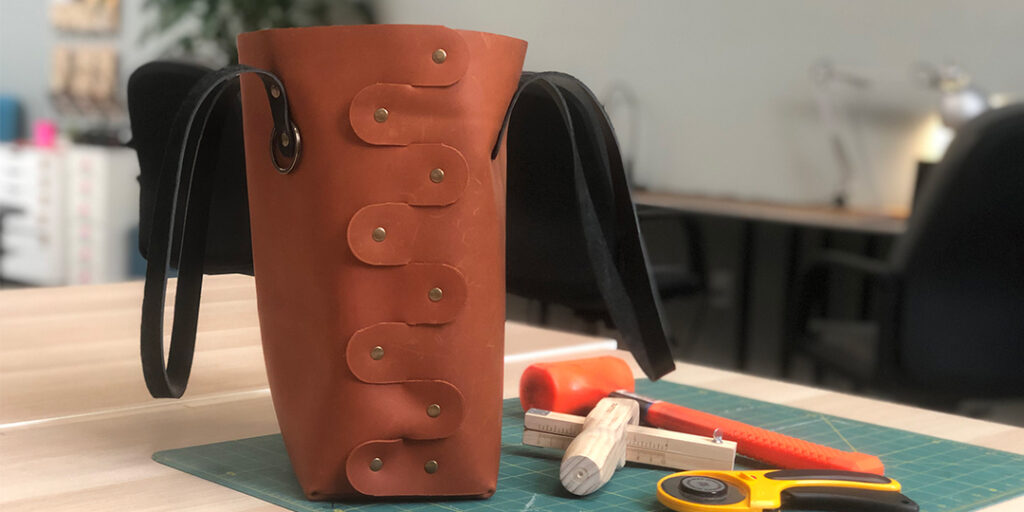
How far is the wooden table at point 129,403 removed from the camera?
590 mm

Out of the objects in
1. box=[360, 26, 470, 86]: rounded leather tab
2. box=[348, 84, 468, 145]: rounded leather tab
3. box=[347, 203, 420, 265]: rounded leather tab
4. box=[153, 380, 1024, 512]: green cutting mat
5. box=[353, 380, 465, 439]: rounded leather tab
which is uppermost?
box=[360, 26, 470, 86]: rounded leather tab

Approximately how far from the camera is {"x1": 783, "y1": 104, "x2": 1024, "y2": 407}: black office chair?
1.73m

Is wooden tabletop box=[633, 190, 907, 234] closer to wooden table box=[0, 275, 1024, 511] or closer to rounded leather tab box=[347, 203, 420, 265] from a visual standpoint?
wooden table box=[0, 275, 1024, 511]

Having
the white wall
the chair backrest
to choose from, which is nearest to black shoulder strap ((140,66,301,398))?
the chair backrest

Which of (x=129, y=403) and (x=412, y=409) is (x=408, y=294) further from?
(x=129, y=403)

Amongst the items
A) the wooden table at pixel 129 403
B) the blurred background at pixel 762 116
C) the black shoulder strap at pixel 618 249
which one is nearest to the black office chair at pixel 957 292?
the blurred background at pixel 762 116

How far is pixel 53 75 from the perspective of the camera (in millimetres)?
6434

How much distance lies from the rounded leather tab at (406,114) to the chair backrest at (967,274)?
4.49 feet

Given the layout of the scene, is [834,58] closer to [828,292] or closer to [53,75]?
[828,292]

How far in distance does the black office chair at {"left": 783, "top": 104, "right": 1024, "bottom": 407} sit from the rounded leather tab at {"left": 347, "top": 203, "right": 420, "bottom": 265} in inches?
54.6

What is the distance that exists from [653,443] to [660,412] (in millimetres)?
65

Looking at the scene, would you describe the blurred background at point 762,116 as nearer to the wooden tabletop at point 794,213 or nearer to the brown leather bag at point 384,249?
the wooden tabletop at point 794,213

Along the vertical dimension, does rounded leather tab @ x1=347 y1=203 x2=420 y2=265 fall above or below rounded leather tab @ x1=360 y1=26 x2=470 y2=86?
below

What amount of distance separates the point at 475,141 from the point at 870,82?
9.29 feet
